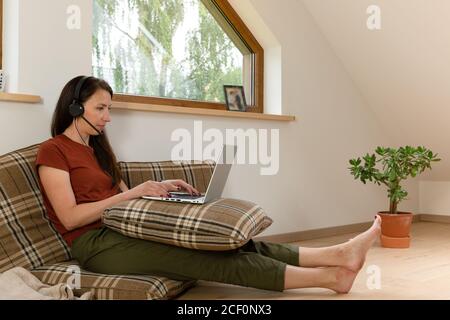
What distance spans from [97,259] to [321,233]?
6.30 feet

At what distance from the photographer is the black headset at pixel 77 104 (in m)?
1.88

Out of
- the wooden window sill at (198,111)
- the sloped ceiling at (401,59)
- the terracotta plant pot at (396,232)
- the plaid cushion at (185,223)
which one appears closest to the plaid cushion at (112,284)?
the plaid cushion at (185,223)

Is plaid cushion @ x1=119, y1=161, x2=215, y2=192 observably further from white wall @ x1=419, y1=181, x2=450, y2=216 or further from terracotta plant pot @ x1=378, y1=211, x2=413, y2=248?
white wall @ x1=419, y1=181, x2=450, y2=216

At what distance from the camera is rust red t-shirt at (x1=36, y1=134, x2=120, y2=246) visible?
1758 millimetres

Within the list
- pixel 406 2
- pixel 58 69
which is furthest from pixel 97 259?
pixel 406 2

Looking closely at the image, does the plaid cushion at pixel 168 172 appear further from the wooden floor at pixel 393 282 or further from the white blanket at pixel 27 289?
the white blanket at pixel 27 289

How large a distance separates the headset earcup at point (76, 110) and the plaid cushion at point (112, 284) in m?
0.56

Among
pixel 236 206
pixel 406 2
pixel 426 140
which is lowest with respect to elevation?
pixel 236 206

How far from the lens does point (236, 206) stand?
1736mm

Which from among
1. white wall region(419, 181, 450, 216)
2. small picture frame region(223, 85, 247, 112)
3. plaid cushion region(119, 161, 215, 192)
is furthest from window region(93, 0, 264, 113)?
white wall region(419, 181, 450, 216)

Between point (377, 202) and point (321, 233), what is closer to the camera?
point (321, 233)

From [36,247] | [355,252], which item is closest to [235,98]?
[355,252]

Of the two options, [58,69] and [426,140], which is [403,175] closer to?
[426,140]

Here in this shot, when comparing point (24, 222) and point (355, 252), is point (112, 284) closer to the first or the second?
point (24, 222)
